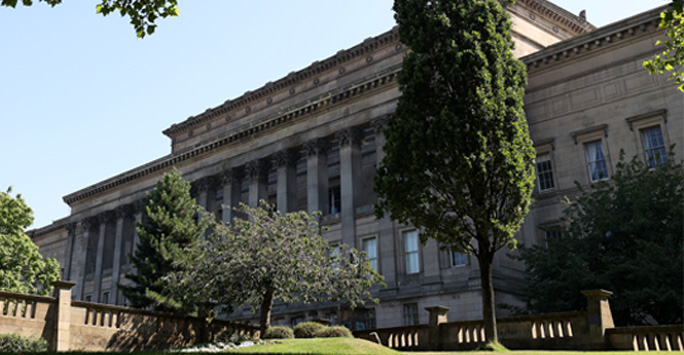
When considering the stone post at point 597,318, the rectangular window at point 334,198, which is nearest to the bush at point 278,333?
the stone post at point 597,318

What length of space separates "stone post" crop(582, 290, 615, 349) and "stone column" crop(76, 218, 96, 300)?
5648cm

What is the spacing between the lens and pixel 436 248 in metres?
39.4

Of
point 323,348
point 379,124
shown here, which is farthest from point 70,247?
point 323,348

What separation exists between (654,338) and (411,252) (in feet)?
70.7

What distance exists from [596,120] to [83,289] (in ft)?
170

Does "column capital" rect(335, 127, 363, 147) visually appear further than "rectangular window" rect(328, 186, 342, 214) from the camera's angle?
No

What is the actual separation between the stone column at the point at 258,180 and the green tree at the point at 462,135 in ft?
92.9

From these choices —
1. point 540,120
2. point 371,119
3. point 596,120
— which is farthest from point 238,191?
point 596,120

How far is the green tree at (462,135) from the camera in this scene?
22703mm

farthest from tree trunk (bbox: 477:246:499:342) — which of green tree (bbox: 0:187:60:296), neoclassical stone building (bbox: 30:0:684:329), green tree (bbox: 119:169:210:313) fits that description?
green tree (bbox: 0:187:60:296)

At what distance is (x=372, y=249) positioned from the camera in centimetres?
4309

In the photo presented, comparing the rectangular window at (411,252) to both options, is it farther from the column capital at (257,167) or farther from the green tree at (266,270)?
the column capital at (257,167)

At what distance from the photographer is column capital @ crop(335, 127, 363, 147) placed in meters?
45.9

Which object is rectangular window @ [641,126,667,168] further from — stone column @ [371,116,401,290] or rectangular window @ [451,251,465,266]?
stone column @ [371,116,401,290]
